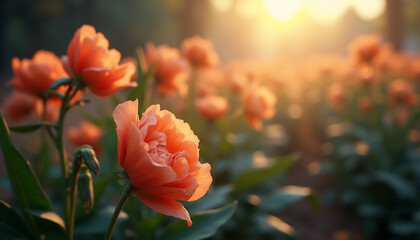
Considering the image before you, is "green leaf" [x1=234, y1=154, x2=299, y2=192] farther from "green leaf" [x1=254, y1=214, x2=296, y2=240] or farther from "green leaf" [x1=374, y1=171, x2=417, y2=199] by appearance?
"green leaf" [x1=374, y1=171, x2=417, y2=199]

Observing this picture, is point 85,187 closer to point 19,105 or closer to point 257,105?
point 257,105

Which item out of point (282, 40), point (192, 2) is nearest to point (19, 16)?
point (192, 2)

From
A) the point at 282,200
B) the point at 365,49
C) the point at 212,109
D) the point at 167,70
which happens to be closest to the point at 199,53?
the point at 212,109

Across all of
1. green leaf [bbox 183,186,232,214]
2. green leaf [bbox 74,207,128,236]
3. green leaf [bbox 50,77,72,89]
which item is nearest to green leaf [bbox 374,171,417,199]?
green leaf [bbox 183,186,232,214]

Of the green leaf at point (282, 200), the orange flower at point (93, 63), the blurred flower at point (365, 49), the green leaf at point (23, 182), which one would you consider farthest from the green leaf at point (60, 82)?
the blurred flower at point (365, 49)

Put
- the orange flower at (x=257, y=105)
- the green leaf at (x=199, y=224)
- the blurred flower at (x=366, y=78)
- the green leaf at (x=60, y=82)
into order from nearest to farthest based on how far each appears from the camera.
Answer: the green leaf at (x=60, y=82)
the green leaf at (x=199, y=224)
the orange flower at (x=257, y=105)
the blurred flower at (x=366, y=78)

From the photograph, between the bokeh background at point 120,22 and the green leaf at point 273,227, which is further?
the bokeh background at point 120,22

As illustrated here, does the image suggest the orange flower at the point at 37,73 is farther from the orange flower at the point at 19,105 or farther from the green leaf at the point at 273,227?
the green leaf at the point at 273,227
